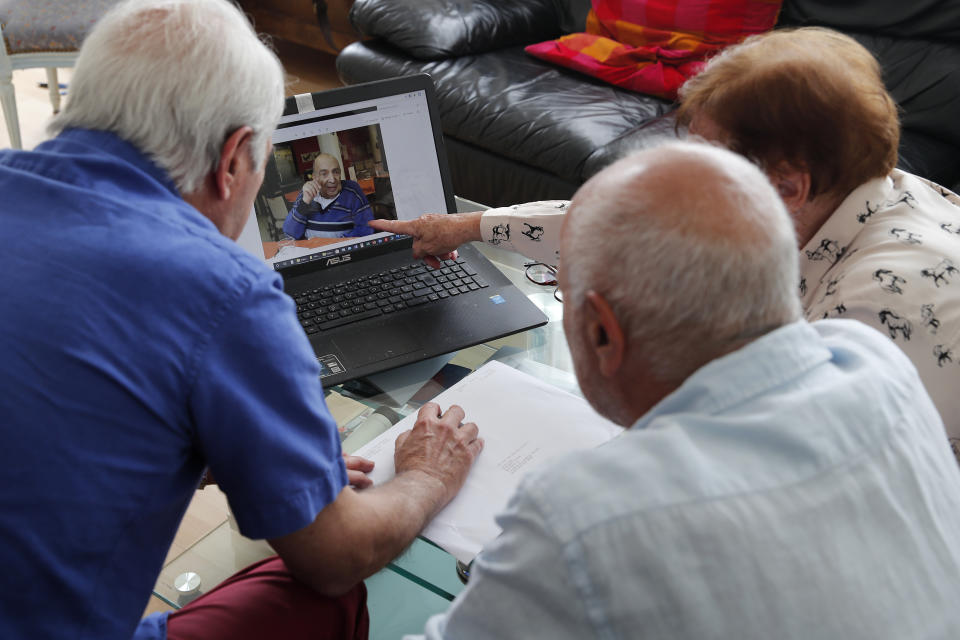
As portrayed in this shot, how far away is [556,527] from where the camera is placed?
58 cm

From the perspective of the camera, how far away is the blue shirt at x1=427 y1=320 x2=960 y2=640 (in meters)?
0.57

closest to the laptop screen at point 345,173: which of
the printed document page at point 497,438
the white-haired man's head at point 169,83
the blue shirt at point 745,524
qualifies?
the printed document page at point 497,438

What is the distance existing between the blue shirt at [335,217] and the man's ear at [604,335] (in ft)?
2.65

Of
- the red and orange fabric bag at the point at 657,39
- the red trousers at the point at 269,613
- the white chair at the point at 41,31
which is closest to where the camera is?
Answer: the red trousers at the point at 269,613

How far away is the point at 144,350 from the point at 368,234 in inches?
29.8

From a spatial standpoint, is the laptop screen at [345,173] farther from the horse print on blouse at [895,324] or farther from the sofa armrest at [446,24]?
the sofa armrest at [446,24]

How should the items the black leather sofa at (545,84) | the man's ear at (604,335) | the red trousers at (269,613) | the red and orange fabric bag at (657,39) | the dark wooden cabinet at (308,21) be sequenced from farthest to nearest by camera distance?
the dark wooden cabinet at (308,21) → the red and orange fabric bag at (657,39) → the black leather sofa at (545,84) → the red trousers at (269,613) → the man's ear at (604,335)

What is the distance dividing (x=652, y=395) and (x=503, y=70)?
2.16m

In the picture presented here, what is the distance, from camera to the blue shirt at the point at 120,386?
0.72 metres

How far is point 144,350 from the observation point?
0.74 m

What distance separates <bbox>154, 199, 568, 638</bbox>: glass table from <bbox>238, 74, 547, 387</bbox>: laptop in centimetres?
3

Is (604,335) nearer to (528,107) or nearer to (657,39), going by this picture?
(528,107)

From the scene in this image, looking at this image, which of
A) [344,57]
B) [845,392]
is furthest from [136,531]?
[344,57]

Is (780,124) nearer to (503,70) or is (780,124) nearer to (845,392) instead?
(845,392)
